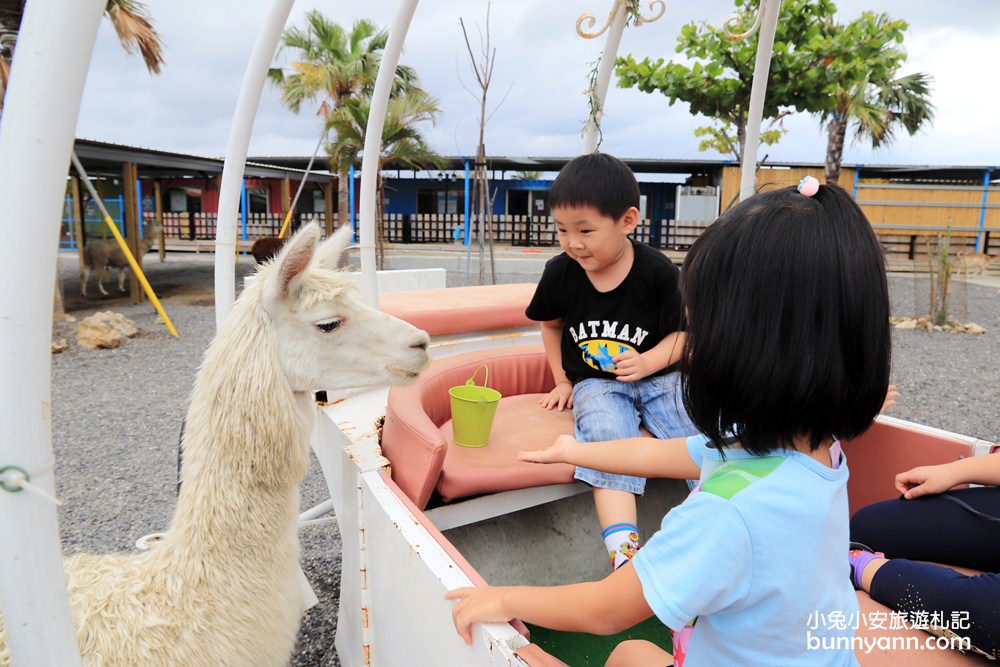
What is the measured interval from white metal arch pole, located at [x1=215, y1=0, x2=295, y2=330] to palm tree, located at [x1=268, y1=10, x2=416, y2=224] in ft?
46.2

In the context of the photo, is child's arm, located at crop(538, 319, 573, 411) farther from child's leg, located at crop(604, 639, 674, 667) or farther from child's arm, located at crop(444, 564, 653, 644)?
child's arm, located at crop(444, 564, 653, 644)

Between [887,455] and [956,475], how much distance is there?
37cm

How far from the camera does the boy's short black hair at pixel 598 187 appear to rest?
226 centimetres

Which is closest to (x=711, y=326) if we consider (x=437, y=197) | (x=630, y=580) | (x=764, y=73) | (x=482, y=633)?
(x=630, y=580)

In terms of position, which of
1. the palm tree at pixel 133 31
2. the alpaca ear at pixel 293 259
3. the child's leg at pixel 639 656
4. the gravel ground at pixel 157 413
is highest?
the palm tree at pixel 133 31

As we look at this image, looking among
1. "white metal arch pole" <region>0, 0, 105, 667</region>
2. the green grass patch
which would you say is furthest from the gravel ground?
"white metal arch pole" <region>0, 0, 105, 667</region>

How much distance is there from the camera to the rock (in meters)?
8.34

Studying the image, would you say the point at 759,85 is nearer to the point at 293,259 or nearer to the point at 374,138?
the point at 374,138

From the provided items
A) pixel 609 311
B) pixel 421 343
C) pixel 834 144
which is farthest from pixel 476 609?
pixel 834 144

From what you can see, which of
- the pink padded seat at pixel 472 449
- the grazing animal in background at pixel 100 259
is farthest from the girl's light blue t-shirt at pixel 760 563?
the grazing animal in background at pixel 100 259

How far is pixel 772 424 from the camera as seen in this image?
0.94 meters

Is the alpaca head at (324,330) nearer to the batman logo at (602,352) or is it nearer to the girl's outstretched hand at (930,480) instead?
the batman logo at (602,352)

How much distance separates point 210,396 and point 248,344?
0.54 ft

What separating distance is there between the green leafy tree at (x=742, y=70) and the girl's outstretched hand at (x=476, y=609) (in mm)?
8652
